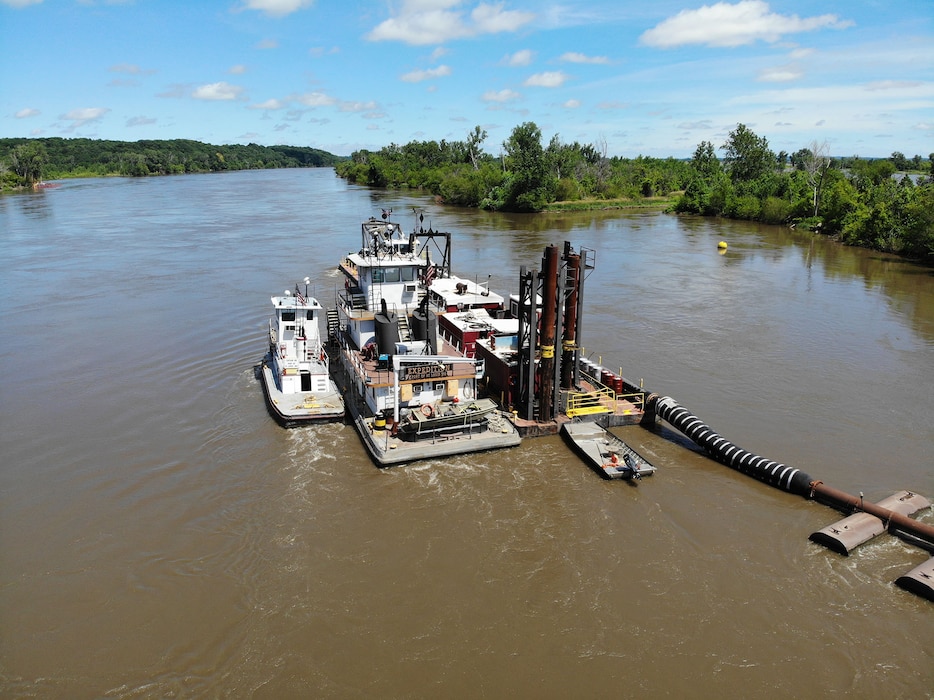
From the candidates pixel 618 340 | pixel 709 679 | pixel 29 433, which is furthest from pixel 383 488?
Result: pixel 618 340

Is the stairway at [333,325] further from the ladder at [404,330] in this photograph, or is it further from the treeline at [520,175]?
the treeline at [520,175]

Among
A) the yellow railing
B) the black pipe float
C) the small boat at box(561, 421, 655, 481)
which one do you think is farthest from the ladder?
the black pipe float

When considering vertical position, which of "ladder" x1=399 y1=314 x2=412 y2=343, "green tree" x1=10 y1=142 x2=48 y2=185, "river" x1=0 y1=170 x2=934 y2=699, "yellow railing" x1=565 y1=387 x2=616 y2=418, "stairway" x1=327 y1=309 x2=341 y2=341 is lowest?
"river" x1=0 y1=170 x2=934 y2=699

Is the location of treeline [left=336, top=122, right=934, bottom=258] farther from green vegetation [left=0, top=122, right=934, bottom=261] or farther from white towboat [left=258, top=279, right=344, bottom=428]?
white towboat [left=258, top=279, right=344, bottom=428]

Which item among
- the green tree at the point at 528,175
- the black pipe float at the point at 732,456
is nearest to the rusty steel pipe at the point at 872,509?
the black pipe float at the point at 732,456

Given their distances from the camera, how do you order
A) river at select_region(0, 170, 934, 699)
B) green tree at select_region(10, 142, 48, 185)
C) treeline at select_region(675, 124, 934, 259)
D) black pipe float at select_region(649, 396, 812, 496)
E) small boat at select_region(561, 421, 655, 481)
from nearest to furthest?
river at select_region(0, 170, 934, 699) < black pipe float at select_region(649, 396, 812, 496) < small boat at select_region(561, 421, 655, 481) < treeline at select_region(675, 124, 934, 259) < green tree at select_region(10, 142, 48, 185)

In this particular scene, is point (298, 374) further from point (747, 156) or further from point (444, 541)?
point (747, 156)
